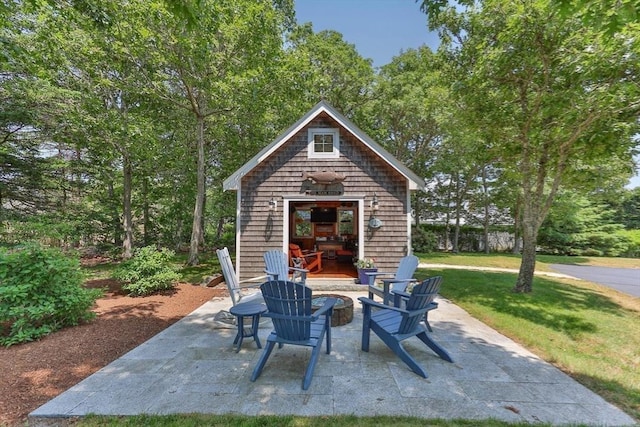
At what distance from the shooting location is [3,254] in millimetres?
3920

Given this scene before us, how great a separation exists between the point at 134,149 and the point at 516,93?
11.9 m

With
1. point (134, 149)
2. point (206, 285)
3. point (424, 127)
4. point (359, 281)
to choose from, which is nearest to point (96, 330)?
point (206, 285)

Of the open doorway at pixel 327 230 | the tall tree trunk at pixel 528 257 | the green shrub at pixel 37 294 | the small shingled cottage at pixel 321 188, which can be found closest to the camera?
the green shrub at pixel 37 294

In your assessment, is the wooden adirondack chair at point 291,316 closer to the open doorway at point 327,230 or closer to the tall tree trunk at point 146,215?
the open doorway at point 327,230

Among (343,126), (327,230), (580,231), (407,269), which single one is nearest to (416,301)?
(407,269)

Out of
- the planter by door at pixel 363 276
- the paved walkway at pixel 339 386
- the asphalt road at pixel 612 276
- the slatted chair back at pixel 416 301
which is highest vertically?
the slatted chair back at pixel 416 301

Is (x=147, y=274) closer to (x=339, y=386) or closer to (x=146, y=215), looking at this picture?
(x=339, y=386)

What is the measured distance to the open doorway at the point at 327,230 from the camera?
35.1 ft

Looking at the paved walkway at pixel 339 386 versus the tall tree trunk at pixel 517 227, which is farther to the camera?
the tall tree trunk at pixel 517 227

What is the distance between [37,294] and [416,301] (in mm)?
5350

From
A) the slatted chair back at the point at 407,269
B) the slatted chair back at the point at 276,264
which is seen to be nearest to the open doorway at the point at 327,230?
the slatted chair back at the point at 276,264

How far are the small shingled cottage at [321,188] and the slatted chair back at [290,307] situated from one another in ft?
15.8

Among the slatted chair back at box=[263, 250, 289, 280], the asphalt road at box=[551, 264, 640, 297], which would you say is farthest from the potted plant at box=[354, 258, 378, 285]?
the asphalt road at box=[551, 264, 640, 297]

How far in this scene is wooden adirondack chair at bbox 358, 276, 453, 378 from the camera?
10.4 feet
